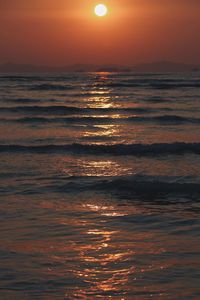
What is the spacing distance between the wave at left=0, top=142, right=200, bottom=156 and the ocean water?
0.03 metres

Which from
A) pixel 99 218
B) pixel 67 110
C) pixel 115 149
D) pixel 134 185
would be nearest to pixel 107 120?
pixel 67 110

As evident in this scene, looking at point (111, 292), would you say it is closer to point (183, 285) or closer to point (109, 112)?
point (183, 285)

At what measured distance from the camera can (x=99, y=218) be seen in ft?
31.9

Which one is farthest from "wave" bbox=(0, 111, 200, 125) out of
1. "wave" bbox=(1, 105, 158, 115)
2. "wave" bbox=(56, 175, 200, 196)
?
"wave" bbox=(56, 175, 200, 196)

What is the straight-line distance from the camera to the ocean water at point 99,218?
6.87 metres

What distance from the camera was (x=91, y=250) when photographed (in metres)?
8.01

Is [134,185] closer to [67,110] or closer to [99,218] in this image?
[99,218]

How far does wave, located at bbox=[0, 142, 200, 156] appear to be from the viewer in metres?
18.1

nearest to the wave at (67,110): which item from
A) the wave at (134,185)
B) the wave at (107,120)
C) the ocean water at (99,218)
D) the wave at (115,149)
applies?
the wave at (107,120)

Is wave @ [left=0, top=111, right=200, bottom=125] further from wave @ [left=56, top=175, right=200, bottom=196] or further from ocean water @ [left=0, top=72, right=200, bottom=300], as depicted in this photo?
wave @ [left=56, top=175, right=200, bottom=196]

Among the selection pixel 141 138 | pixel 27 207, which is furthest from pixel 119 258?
pixel 141 138

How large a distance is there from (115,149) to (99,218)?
9.08 m

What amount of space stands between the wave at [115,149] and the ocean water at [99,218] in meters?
0.03

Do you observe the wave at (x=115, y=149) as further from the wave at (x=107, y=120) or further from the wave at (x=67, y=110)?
the wave at (x=67, y=110)
